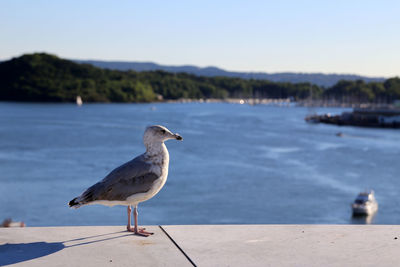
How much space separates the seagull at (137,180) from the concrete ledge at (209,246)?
0.72ft

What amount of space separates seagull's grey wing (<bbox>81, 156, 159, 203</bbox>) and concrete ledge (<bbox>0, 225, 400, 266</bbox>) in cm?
25

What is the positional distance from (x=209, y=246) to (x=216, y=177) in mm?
39278

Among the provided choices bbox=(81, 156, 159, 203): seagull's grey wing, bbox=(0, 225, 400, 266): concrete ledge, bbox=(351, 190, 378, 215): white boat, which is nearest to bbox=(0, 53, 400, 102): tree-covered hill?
Result: bbox=(351, 190, 378, 215): white boat

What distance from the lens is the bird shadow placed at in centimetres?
289

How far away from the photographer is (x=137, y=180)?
11.5 feet

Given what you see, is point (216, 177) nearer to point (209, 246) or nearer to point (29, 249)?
point (209, 246)

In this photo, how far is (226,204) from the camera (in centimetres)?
3400

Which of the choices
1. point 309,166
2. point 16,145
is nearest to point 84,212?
point 309,166

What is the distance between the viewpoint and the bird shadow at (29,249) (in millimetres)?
2891

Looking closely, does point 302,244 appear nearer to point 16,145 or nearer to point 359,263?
point 359,263

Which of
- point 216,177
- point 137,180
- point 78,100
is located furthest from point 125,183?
point 78,100

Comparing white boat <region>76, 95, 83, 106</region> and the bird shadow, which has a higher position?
the bird shadow

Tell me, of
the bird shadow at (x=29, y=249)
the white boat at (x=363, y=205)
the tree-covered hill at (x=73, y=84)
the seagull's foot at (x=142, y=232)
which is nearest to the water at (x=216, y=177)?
the white boat at (x=363, y=205)

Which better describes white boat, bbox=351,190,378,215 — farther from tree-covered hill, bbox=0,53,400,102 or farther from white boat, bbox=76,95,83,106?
white boat, bbox=76,95,83,106
